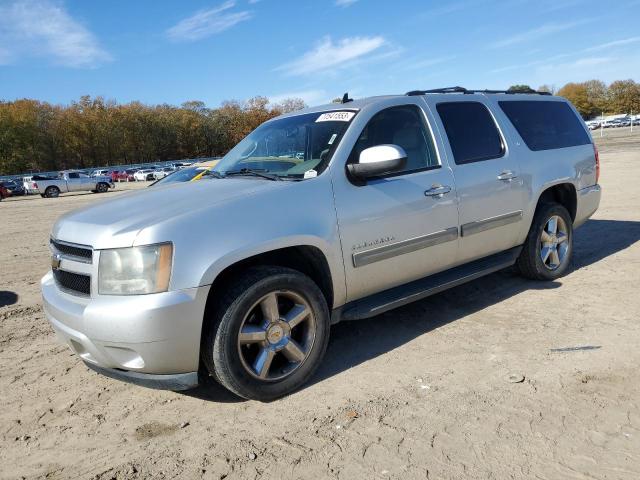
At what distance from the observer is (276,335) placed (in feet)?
10.9

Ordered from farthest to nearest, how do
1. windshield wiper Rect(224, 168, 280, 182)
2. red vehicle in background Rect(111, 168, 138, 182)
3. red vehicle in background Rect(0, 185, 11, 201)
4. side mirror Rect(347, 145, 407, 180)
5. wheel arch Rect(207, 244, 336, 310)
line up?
red vehicle in background Rect(111, 168, 138, 182), red vehicle in background Rect(0, 185, 11, 201), windshield wiper Rect(224, 168, 280, 182), side mirror Rect(347, 145, 407, 180), wheel arch Rect(207, 244, 336, 310)

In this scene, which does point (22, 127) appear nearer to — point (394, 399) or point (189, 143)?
point (189, 143)

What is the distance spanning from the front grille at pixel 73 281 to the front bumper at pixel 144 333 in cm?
7

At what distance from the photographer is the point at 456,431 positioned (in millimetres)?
2832

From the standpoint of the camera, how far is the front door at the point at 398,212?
363 cm

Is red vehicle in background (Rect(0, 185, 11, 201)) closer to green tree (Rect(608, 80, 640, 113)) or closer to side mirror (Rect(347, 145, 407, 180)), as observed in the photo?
side mirror (Rect(347, 145, 407, 180))

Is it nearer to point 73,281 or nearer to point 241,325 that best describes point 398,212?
point 241,325

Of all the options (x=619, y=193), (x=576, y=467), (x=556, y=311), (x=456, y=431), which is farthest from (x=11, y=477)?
(x=619, y=193)

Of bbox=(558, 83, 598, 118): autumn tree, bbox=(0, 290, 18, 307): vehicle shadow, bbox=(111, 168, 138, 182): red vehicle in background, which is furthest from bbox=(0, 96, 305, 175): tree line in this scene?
bbox=(0, 290, 18, 307): vehicle shadow

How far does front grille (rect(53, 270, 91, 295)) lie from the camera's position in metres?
3.11

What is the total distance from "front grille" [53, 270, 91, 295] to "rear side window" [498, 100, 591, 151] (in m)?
4.08

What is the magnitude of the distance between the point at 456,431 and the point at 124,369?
1.93 metres

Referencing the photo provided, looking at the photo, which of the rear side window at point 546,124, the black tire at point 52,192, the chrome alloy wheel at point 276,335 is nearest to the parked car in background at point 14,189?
the black tire at point 52,192

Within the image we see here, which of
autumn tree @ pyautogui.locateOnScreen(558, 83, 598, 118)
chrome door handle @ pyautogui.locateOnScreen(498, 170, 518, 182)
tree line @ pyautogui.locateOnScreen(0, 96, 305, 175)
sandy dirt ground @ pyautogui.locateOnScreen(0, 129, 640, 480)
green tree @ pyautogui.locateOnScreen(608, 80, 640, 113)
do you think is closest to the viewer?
sandy dirt ground @ pyautogui.locateOnScreen(0, 129, 640, 480)
